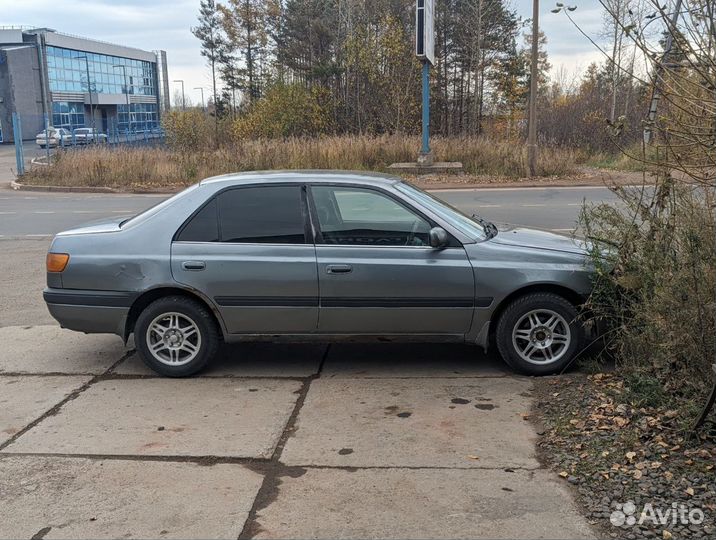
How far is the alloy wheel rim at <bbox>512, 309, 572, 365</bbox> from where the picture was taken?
212 inches

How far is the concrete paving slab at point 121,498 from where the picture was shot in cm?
344

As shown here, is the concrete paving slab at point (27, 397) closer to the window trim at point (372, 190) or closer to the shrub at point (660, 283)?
the window trim at point (372, 190)

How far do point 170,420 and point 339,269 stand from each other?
64.6 inches

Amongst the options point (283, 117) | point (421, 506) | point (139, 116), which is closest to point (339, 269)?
point (421, 506)

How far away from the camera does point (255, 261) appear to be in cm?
547

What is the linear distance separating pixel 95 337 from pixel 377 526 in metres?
4.47

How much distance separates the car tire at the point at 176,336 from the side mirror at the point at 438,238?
6.05 ft

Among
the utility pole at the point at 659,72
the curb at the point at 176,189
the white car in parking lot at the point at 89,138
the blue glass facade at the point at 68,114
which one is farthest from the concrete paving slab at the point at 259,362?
the blue glass facade at the point at 68,114

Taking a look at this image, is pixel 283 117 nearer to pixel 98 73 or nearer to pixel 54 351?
pixel 54 351

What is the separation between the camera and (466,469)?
397cm

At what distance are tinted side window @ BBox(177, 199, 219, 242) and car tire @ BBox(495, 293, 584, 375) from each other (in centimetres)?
236

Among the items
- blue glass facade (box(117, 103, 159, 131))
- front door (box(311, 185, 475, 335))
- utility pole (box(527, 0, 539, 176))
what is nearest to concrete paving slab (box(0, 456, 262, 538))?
front door (box(311, 185, 475, 335))

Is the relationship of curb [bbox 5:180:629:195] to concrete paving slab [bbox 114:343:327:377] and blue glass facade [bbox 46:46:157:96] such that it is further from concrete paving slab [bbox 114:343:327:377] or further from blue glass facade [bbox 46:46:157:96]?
blue glass facade [bbox 46:46:157:96]

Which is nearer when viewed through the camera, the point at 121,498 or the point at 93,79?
the point at 121,498
